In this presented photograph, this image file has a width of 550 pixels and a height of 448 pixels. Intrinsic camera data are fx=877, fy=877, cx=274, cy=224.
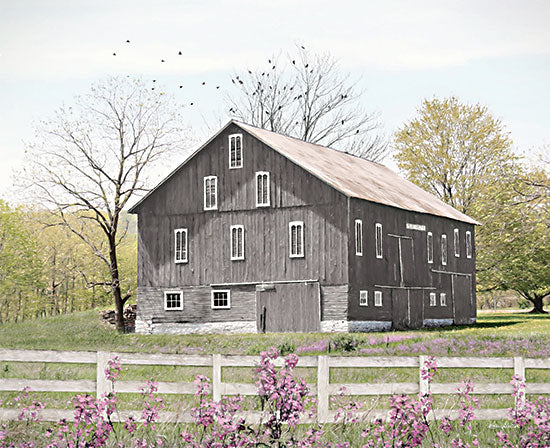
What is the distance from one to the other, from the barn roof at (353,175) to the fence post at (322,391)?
82.8 ft

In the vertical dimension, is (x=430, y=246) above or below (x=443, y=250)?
above

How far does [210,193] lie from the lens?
4325 cm

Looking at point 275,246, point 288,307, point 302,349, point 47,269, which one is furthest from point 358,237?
point 47,269

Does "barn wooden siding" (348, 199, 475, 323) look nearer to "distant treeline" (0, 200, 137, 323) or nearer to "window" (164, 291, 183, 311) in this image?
"window" (164, 291, 183, 311)

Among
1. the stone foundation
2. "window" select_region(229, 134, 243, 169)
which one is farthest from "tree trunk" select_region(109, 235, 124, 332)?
the stone foundation

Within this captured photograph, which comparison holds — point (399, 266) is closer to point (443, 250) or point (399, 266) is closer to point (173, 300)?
point (443, 250)

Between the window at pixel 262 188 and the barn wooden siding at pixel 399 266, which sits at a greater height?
the window at pixel 262 188

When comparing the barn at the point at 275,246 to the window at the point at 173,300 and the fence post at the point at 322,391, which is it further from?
the fence post at the point at 322,391

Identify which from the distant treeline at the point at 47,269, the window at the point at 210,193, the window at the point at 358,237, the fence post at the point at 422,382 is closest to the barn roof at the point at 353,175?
the window at the point at 358,237

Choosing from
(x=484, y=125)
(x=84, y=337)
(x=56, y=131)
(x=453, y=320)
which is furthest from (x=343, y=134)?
(x=84, y=337)

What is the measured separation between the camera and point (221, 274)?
139 ft

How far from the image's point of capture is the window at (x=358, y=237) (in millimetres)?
40375

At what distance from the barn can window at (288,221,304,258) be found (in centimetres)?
5

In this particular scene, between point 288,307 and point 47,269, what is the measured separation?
37.5m
